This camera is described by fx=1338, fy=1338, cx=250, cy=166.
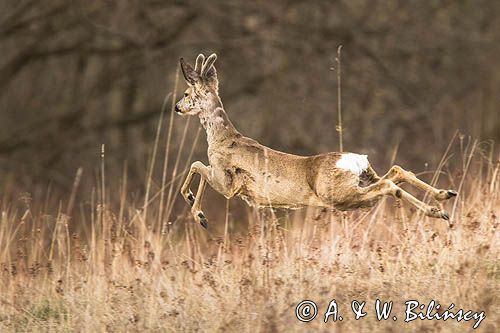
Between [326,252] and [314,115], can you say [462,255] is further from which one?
[314,115]

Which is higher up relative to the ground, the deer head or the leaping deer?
the deer head

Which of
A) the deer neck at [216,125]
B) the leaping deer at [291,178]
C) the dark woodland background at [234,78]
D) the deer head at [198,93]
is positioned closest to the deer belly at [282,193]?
the leaping deer at [291,178]

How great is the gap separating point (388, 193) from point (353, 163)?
23 centimetres

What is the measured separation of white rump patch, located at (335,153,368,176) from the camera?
6043 millimetres

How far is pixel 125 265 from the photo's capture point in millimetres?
7750

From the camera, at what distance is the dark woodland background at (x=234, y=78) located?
13922 mm

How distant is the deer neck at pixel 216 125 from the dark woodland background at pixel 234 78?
7.23 meters

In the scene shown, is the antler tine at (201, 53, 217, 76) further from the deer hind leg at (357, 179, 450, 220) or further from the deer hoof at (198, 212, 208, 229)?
the deer hind leg at (357, 179, 450, 220)

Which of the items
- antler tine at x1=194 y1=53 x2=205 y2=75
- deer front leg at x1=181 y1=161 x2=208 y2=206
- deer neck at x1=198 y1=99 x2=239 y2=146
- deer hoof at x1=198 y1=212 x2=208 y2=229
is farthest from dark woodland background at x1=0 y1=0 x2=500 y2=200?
Result: deer hoof at x1=198 y1=212 x2=208 y2=229

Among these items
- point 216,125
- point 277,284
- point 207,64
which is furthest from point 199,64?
point 277,284

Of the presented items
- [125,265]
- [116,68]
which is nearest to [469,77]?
[116,68]

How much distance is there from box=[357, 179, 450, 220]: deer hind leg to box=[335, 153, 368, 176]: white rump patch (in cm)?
9

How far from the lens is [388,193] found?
5.94 meters

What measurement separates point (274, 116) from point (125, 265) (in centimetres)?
664
